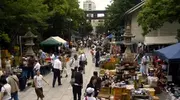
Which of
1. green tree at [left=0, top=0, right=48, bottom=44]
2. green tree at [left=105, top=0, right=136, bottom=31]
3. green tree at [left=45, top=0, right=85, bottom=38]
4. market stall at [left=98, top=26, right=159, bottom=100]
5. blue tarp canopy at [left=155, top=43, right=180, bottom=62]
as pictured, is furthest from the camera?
green tree at [left=105, top=0, right=136, bottom=31]

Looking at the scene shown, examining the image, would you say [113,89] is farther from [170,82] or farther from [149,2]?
[149,2]

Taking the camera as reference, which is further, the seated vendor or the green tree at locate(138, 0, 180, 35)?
the green tree at locate(138, 0, 180, 35)

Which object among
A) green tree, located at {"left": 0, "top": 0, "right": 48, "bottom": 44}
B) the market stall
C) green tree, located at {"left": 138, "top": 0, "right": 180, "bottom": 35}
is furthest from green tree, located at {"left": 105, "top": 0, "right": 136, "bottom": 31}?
the market stall

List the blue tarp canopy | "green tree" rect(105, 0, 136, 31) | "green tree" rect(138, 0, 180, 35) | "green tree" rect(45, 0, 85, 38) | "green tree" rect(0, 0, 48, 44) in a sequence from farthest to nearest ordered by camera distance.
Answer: "green tree" rect(105, 0, 136, 31) < "green tree" rect(45, 0, 85, 38) < "green tree" rect(138, 0, 180, 35) < "green tree" rect(0, 0, 48, 44) < the blue tarp canopy

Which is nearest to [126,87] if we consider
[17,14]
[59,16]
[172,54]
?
[172,54]

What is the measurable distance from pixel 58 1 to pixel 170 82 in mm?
31701

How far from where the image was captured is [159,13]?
96.7 feet

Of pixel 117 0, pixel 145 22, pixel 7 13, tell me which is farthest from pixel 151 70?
pixel 117 0

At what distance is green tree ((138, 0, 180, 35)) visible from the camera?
2869cm

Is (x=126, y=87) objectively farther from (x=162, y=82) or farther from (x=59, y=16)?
(x=59, y=16)

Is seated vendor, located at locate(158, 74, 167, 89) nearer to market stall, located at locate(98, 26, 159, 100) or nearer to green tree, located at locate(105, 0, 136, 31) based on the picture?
market stall, located at locate(98, 26, 159, 100)

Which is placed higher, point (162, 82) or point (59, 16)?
point (59, 16)

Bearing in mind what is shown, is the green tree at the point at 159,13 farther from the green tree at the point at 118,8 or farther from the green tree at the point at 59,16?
the green tree at the point at 118,8

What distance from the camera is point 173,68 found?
2017 centimetres
